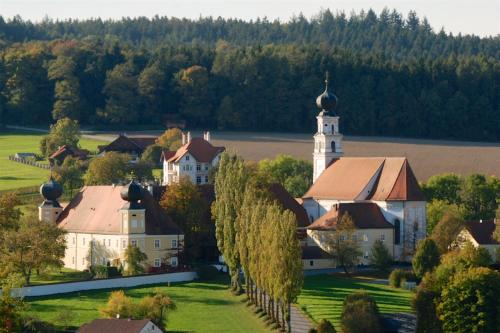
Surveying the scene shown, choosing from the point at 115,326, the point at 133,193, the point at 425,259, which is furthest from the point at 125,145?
the point at 115,326

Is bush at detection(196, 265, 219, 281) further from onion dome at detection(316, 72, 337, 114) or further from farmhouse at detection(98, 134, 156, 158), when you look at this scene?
farmhouse at detection(98, 134, 156, 158)

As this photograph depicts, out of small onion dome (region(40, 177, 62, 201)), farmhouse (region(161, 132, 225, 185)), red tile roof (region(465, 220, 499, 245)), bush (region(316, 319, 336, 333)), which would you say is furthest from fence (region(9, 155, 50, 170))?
bush (region(316, 319, 336, 333))

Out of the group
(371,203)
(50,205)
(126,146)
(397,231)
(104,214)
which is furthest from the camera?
(126,146)

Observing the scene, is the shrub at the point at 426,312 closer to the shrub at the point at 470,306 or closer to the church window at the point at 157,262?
the shrub at the point at 470,306

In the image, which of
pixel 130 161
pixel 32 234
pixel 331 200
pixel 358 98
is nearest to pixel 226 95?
pixel 358 98

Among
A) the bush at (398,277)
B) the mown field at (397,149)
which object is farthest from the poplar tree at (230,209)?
the mown field at (397,149)

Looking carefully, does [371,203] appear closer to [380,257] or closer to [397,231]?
[397,231]

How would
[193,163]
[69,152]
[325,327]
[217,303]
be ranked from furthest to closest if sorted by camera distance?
1. [69,152]
2. [193,163]
3. [217,303]
4. [325,327]
